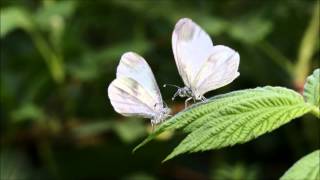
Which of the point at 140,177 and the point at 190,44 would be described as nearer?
the point at 190,44

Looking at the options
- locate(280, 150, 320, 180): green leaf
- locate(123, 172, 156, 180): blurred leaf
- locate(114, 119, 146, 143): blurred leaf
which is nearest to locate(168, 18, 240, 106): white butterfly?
locate(280, 150, 320, 180): green leaf

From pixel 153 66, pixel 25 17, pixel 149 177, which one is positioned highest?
pixel 25 17

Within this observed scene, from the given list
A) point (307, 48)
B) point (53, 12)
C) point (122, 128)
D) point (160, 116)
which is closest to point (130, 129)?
point (122, 128)

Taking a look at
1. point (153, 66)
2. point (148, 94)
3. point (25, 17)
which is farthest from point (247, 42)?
point (148, 94)

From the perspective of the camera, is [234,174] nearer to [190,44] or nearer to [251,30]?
[251,30]

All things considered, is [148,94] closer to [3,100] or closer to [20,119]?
[20,119]
